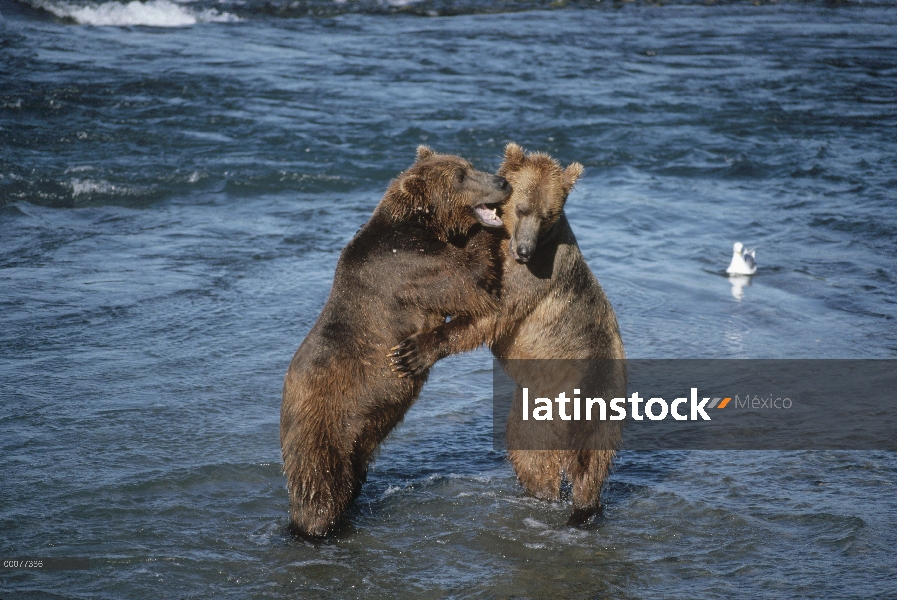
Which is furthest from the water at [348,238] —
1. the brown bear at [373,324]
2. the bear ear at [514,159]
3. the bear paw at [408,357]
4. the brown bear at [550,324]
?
the bear ear at [514,159]

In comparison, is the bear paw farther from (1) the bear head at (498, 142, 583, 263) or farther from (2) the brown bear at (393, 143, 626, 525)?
(1) the bear head at (498, 142, 583, 263)

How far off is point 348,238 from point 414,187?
484 centimetres

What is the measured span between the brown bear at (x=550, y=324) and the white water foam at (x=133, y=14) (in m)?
17.1

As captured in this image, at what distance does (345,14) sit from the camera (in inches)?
878

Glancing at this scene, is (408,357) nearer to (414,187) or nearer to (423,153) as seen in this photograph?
(414,187)

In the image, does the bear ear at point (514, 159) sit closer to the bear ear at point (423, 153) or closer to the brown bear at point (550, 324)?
the brown bear at point (550, 324)

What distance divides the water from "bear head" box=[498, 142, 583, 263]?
1.45 metres

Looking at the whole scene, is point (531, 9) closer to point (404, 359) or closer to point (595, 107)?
point (595, 107)

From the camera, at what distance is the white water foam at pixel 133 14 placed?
20062mm

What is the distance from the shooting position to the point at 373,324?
15.6 ft

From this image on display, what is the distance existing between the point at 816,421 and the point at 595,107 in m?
9.47

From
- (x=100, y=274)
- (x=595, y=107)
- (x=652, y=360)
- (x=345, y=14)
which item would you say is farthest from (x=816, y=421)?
(x=345, y=14)

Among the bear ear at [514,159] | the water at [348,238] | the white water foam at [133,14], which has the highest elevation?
the white water foam at [133,14]

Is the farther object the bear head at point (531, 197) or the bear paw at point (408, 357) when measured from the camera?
the bear head at point (531, 197)
